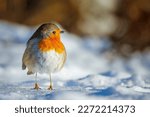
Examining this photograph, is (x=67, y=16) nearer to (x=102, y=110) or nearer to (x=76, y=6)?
(x=76, y=6)

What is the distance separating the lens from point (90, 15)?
2424 millimetres

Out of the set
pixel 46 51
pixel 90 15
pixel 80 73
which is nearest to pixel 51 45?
pixel 46 51

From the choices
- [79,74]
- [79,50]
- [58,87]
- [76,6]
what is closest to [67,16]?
[76,6]

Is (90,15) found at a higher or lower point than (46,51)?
higher

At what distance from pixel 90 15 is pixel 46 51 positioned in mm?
755

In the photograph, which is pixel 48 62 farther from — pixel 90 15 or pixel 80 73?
pixel 90 15

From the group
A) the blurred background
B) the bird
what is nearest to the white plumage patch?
the bird

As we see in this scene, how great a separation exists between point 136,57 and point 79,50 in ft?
0.64

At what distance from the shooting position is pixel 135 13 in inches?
95.0

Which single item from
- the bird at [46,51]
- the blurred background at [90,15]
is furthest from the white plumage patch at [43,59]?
the blurred background at [90,15]

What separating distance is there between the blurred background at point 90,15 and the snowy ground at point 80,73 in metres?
0.06

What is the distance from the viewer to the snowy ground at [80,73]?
1743mm

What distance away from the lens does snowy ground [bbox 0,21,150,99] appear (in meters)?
1.74

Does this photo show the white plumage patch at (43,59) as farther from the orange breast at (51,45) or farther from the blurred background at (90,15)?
the blurred background at (90,15)
